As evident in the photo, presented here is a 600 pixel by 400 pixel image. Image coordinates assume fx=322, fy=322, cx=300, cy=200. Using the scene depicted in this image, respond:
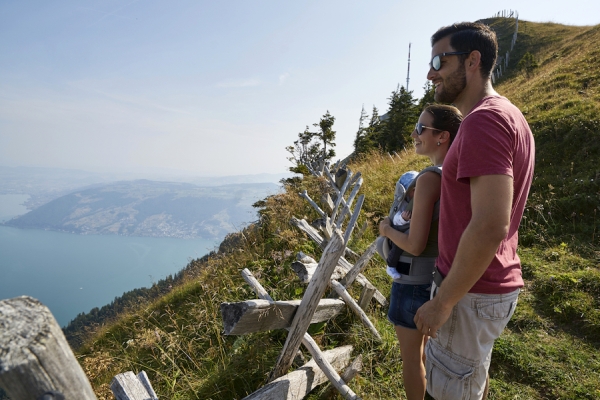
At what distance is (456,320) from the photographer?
1.65 m

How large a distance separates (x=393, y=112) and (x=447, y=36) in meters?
21.9

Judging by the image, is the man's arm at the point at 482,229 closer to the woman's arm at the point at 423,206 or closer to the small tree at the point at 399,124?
the woman's arm at the point at 423,206

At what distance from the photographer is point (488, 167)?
1353 mm

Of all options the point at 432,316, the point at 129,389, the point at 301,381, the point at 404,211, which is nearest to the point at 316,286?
the point at 301,381

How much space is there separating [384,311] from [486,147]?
3.61 metres

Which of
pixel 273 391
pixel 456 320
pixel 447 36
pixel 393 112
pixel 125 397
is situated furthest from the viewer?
pixel 393 112

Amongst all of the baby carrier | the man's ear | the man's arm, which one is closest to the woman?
the baby carrier

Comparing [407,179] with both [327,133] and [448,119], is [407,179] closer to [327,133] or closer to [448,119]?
[448,119]

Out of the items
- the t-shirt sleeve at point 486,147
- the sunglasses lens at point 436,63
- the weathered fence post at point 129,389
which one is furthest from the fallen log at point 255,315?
the sunglasses lens at point 436,63

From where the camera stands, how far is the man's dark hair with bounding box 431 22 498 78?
1670 millimetres

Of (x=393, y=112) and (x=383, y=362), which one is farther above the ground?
(x=393, y=112)

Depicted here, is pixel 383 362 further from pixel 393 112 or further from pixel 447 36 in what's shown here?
pixel 393 112

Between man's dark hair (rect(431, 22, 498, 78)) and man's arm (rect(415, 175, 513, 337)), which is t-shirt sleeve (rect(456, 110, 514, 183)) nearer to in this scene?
man's arm (rect(415, 175, 513, 337))

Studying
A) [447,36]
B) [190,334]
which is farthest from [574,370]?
[190,334]
